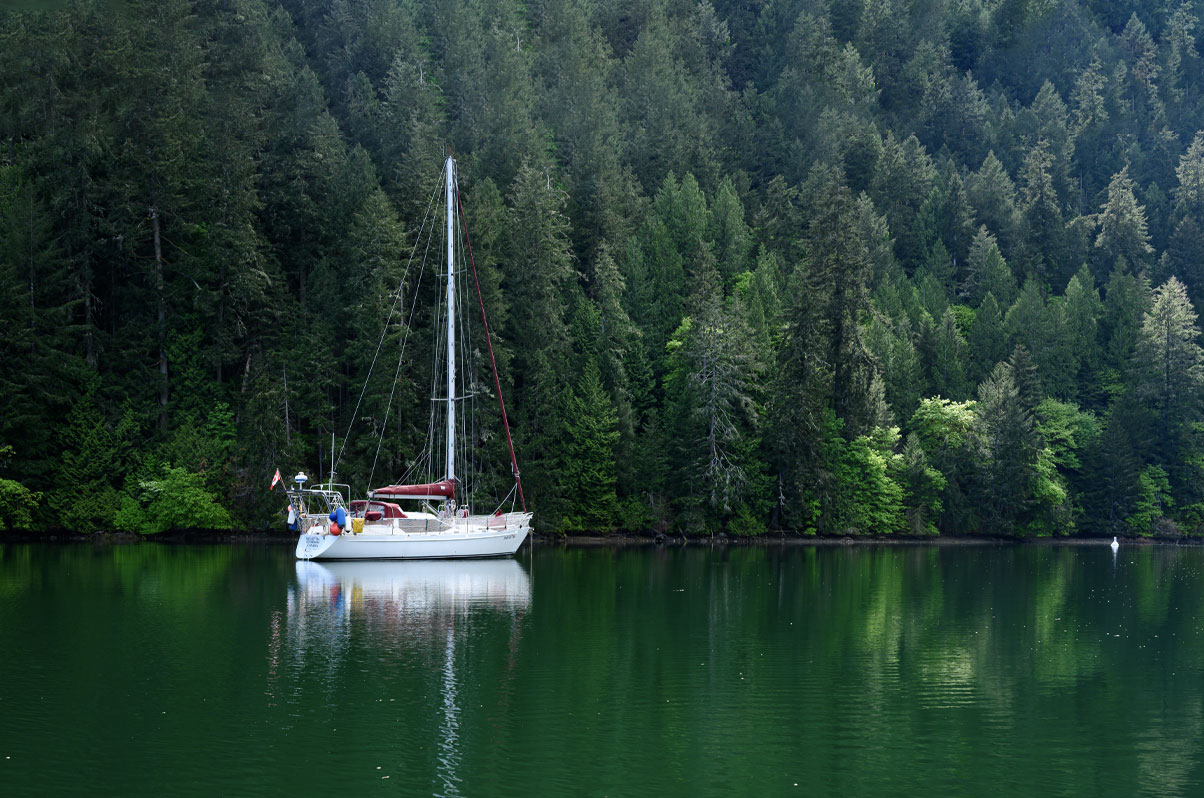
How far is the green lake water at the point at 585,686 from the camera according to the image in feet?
69.9

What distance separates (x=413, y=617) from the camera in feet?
128

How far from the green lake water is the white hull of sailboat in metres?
5.53

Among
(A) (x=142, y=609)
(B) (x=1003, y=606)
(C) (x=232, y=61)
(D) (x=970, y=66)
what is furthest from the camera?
(D) (x=970, y=66)

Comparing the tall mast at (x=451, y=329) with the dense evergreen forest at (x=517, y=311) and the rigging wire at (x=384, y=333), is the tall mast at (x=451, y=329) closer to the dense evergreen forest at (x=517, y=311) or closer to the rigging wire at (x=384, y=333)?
the rigging wire at (x=384, y=333)

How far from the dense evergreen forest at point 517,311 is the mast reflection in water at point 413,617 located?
18524mm

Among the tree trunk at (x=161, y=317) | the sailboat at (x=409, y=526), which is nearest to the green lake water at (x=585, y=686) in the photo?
the sailboat at (x=409, y=526)

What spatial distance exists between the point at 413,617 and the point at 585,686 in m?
12.0

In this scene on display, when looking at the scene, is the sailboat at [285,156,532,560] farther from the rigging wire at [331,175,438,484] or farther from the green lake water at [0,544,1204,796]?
the rigging wire at [331,175,438,484]

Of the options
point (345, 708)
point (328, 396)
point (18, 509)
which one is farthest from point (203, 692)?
point (328, 396)

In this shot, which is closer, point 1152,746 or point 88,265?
point 1152,746

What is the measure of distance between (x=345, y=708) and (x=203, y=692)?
133 inches

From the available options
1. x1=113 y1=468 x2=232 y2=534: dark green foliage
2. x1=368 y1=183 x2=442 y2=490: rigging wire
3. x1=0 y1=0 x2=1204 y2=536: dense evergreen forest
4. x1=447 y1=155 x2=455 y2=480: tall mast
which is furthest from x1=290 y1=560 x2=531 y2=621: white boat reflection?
x1=0 y1=0 x2=1204 y2=536: dense evergreen forest

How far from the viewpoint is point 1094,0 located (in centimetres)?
15562

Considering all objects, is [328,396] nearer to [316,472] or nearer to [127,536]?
[316,472]
